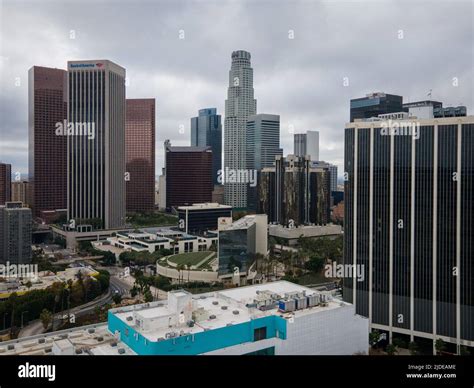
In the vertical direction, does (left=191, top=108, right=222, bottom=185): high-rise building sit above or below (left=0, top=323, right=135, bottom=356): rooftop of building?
above

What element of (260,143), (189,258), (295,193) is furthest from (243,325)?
(260,143)

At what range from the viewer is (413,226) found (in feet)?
23.4

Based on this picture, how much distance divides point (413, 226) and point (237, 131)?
810 inches

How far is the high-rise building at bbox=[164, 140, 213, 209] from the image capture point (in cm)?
2388

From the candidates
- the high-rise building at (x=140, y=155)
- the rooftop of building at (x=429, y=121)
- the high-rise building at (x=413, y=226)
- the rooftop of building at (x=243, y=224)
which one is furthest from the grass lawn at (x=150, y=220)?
the rooftop of building at (x=429, y=121)

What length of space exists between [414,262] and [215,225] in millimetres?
12109

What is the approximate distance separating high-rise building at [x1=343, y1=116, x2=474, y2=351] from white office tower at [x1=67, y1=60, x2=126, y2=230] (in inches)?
→ 490

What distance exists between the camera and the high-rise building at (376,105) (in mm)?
18234

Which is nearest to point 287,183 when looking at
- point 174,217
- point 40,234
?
point 174,217

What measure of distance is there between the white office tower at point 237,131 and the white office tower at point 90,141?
9.21 metres

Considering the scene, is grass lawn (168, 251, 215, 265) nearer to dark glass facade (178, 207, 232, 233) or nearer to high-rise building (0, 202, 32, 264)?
high-rise building (0, 202, 32, 264)
